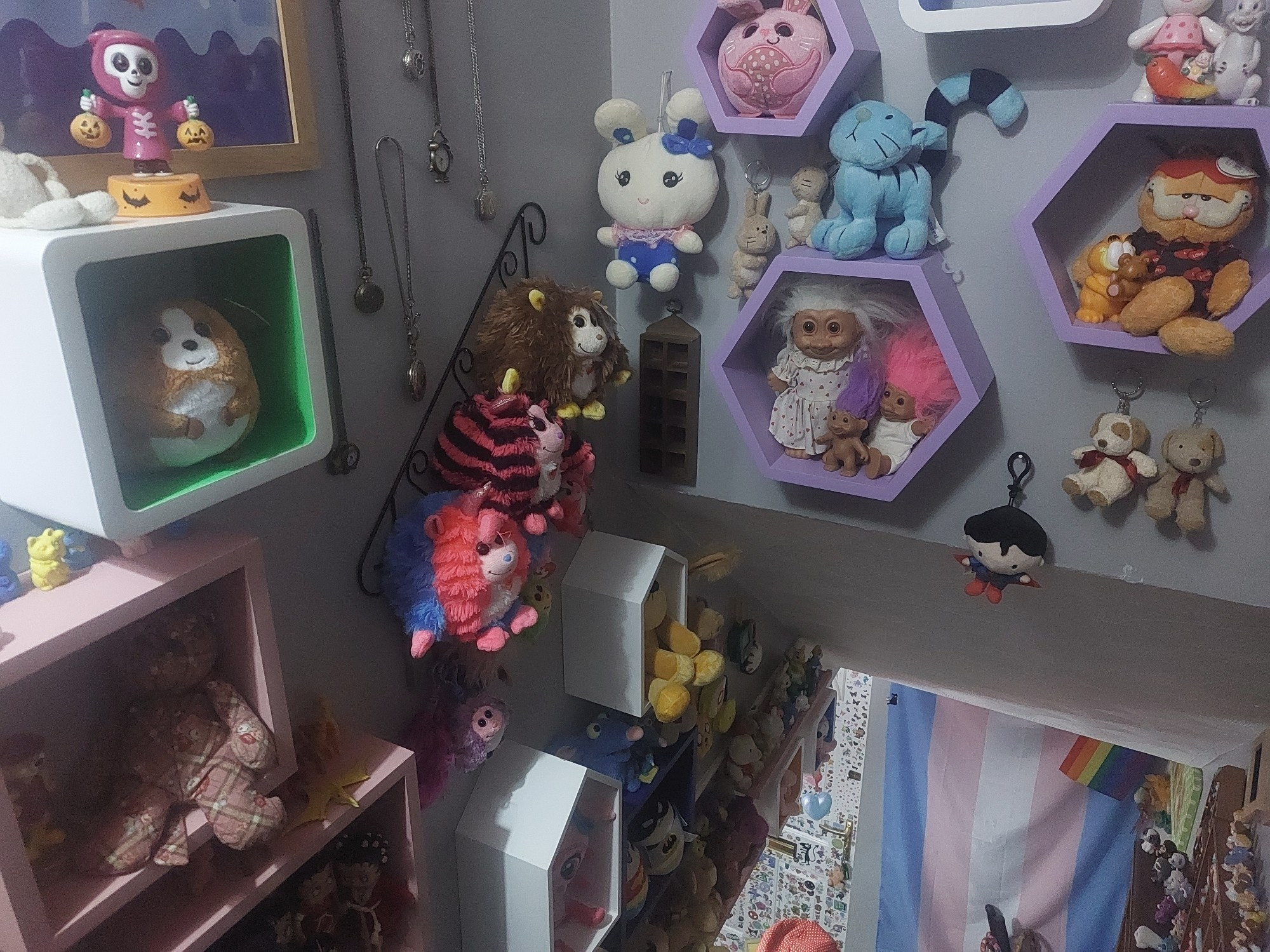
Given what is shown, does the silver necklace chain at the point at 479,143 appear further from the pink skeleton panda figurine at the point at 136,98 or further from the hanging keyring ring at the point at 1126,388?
the hanging keyring ring at the point at 1126,388

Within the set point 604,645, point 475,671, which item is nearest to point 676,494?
point 604,645

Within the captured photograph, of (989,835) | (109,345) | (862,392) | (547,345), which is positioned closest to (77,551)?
(109,345)

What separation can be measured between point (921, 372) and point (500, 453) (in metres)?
0.55

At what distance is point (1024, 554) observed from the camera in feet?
3.96

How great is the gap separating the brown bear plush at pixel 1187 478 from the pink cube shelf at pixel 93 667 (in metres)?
1.00

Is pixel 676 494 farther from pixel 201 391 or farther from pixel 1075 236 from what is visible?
pixel 201 391

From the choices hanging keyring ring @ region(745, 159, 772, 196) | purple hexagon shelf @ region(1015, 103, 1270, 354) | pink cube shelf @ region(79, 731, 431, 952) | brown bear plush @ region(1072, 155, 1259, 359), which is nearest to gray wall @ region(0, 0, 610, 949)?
pink cube shelf @ region(79, 731, 431, 952)

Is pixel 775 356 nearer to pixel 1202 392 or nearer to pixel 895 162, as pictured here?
pixel 895 162

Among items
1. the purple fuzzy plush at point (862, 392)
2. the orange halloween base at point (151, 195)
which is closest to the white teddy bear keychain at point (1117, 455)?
the purple fuzzy plush at point (862, 392)

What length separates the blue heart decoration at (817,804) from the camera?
114 inches

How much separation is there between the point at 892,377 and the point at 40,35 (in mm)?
955

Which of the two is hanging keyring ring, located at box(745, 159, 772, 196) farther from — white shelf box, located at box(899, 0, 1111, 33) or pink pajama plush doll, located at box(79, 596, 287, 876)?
pink pajama plush doll, located at box(79, 596, 287, 876)

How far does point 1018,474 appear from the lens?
1221 mm

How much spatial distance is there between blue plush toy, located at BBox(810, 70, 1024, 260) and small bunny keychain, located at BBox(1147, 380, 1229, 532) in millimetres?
367
